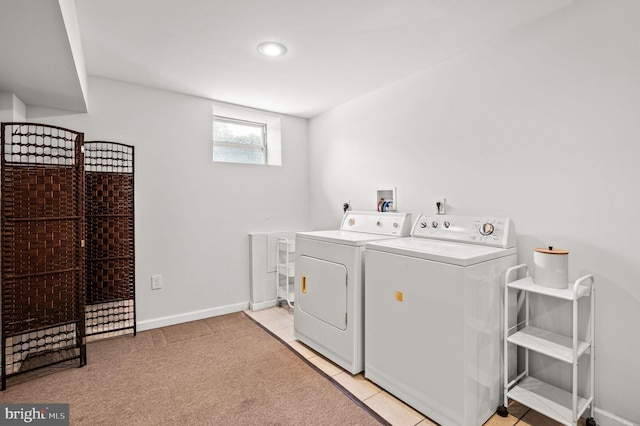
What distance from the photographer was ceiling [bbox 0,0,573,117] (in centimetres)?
171

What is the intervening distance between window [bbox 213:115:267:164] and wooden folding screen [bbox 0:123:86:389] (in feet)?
4.54

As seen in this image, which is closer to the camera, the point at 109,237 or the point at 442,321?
the point at 442,321

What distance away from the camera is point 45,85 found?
6.87 feet

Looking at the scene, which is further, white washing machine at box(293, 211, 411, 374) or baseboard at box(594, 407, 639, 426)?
white washing machine at box(293, 211, 411, 374)

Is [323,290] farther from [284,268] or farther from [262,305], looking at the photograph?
[262,305]

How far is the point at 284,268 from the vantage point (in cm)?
348

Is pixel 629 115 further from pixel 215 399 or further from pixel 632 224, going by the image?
pixel 215 399

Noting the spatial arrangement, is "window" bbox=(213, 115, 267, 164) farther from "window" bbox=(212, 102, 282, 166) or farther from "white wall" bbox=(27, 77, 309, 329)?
"white wall" bbox=(27, 77, 309, 329)

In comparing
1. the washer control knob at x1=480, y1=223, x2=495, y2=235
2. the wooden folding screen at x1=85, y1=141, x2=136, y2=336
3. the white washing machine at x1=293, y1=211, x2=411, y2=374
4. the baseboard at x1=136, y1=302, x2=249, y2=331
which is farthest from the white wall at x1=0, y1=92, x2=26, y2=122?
the washer control knob at x1=480, y1=223, x2=495, y2=235

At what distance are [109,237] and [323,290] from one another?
6.14ft

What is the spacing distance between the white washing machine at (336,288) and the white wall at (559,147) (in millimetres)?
408

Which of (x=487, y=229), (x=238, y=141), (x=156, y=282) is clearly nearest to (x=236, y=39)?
(x=238, y=141)

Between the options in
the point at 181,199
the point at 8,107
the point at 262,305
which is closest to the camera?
the point at 8,107

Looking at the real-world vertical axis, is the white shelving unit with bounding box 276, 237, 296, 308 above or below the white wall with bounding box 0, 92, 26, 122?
below
